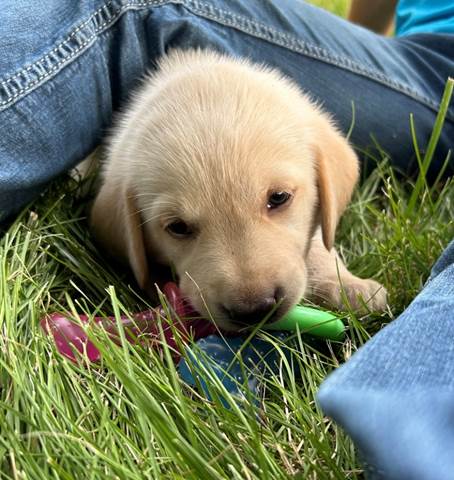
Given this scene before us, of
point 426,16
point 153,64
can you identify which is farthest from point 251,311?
point 426,16

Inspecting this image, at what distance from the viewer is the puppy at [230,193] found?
2309 mm

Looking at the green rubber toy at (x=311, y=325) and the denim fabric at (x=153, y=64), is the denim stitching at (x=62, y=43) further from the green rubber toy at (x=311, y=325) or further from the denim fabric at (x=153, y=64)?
the green rubber toy at (x=311, y=325)

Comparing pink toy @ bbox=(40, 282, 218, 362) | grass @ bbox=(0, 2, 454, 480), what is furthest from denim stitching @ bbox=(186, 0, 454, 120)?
pink toy @ bbox=(40, 282, 218, 362)

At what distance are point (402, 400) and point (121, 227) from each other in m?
1.63

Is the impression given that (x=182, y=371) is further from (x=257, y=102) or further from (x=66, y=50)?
(x=66, y=50)

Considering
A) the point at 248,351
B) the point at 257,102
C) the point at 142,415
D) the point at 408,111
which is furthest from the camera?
the point at 408,111

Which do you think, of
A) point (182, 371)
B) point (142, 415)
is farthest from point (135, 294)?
point (142, 415)

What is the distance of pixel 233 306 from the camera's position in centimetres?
219

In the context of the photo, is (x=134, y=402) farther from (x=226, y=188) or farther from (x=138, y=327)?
(x=226, y=188)

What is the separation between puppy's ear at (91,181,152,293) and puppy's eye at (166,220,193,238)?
0.19 meters

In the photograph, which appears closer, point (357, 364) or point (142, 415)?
point (357, 364)

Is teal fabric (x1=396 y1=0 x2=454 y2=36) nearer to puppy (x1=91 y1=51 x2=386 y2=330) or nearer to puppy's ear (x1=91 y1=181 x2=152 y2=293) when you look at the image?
puppy (x1=91 y1=51 x2=386 y2=330)

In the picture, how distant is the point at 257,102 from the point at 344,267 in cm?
84

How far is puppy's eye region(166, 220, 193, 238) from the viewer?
2.53m
